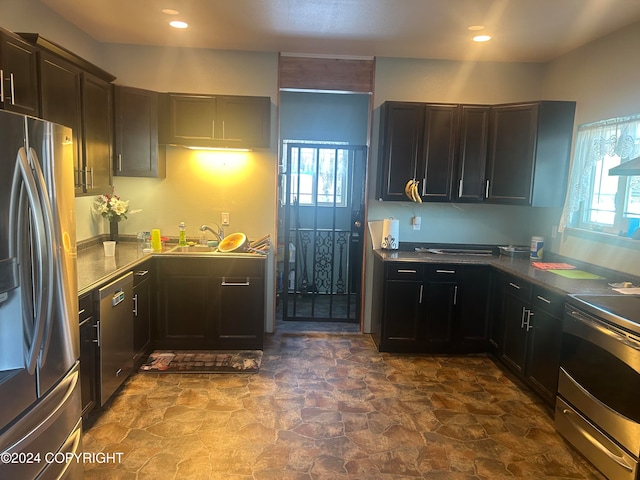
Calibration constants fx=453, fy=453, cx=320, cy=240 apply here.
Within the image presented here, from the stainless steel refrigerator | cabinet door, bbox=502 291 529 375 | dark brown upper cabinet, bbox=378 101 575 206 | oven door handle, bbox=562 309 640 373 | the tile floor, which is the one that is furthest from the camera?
dark brown upper cabinet, bbox=378 101 575 206

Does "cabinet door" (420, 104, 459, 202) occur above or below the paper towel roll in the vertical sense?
above

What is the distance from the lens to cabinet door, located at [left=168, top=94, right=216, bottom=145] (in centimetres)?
410

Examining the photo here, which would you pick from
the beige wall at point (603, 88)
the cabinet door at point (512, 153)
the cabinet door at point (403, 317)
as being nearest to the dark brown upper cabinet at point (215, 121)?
the cabinet door at point (403, 317)

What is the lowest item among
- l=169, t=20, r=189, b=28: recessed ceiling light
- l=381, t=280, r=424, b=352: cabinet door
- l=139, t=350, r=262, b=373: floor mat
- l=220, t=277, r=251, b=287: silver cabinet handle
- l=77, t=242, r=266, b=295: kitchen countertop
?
l=139, t=350, r=262, b=373: floor mat

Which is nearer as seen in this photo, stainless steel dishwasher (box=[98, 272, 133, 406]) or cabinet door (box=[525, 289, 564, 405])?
stainless steel dishwasher (box=[98, 272, 133, 406])

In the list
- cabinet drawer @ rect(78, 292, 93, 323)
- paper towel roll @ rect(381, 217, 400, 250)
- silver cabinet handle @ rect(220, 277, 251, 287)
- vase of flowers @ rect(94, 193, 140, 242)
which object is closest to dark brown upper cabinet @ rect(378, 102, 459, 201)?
paper towel roll @ rect(381, 217, 400, 250)

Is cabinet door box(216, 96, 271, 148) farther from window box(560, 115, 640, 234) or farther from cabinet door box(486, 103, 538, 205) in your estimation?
window box(560, 115, 640, 234)

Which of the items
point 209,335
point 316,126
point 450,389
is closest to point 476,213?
point 450,389

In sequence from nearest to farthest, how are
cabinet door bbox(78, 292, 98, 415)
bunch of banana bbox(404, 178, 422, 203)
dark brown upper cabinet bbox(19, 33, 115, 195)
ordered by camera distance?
cabinet door bbox(78, 292, 98, 415) < dark brown upper cabinet bbox(19, 33, 115, 195) < bunch of banana bbox(404, 178, 422, 203)

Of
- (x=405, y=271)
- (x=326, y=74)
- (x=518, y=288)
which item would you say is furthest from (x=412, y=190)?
(x=326, y=74)

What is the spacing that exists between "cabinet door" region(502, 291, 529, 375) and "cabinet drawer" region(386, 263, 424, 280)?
75 centimetres

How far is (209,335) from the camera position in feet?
13.1

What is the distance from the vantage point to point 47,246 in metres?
1.72

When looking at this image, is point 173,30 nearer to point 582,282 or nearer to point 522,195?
point 522,195
